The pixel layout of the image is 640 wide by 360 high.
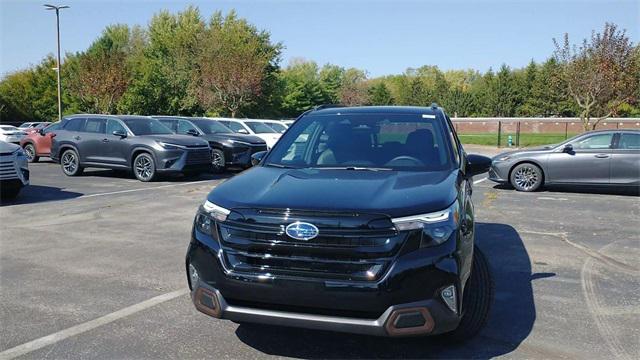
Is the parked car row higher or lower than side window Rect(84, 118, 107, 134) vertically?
lower

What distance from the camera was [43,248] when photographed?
702 cm

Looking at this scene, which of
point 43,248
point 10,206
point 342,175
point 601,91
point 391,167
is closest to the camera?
point 342,175

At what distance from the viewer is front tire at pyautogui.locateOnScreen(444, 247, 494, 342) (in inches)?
158

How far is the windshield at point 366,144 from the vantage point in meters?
4.70

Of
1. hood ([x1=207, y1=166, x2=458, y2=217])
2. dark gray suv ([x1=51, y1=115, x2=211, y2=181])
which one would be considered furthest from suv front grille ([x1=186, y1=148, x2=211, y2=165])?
hood ([x1=207, y1=166, x2=458, y2=217])

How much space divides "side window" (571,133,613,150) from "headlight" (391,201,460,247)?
10491 mm

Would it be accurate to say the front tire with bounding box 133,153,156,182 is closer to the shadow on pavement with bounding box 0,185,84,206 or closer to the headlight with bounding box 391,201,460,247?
the shadow on pavement with bounding box 0,185,84,206

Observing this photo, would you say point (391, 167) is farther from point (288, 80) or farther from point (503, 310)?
point (288, 80)

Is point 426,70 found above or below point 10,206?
above

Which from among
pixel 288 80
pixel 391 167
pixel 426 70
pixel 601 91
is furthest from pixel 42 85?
pixel 426 70

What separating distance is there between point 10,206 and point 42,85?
53938 mm

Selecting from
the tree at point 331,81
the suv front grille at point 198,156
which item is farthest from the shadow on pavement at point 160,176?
the tree at point 331,81

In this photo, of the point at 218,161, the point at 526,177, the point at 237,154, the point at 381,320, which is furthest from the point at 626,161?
the point at 381,320

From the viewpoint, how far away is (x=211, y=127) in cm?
1872
